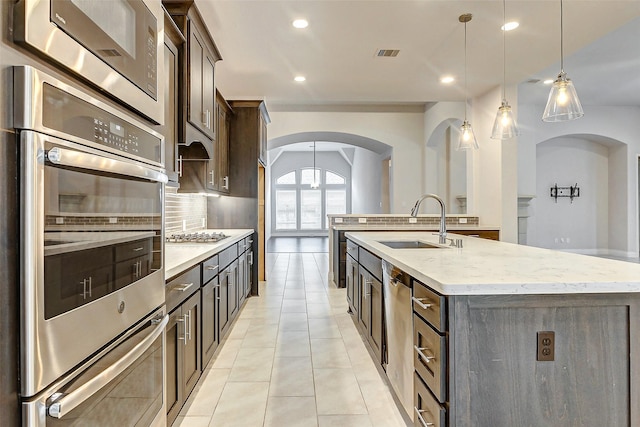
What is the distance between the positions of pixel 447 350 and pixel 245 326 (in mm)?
2718

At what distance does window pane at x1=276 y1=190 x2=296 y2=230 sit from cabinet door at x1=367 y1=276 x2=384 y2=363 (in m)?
13.5

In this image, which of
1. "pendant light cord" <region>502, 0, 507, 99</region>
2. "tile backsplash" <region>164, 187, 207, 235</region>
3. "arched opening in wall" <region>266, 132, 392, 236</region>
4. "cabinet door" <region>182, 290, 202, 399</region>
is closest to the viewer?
"cabinet door" <region>182, 290, 202, 399</region>

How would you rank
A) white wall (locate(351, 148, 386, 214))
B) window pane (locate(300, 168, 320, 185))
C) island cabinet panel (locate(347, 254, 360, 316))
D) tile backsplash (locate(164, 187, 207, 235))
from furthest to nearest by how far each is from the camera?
window pane (locate(300, 168, 320, 185)), white wall (locate(351, 148, 386, 214)), tile backsplash (locate(164, 187, 207, 235)), island cabinet panel (locate(347, 254, 360, 316))

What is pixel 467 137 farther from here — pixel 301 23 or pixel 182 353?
pixel 182 353

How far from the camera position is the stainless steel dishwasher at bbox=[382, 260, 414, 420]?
6.21 feet

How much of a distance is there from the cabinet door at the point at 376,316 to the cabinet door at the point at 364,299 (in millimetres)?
68

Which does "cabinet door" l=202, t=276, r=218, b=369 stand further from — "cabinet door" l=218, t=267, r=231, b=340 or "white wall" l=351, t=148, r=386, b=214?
"white wall" l=351, t=148, r=386, b=214

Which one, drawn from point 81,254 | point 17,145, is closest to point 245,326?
point 81,254

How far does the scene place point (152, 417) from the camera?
57.7 inches

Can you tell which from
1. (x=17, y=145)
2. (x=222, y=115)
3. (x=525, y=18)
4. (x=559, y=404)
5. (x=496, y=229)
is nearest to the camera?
(x=17, y=145)

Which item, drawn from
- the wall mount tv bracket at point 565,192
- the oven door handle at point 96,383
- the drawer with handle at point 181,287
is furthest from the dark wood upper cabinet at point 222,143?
the wall mount tv bracket at point 565,192

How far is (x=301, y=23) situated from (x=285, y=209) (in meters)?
13.2

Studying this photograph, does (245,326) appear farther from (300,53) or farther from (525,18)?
(525,18)

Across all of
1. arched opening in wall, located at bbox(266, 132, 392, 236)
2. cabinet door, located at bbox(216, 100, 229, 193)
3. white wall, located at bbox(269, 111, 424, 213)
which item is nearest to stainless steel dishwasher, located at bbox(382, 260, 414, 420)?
cabinet door, located at bbox(216, 100, 229, 193)
